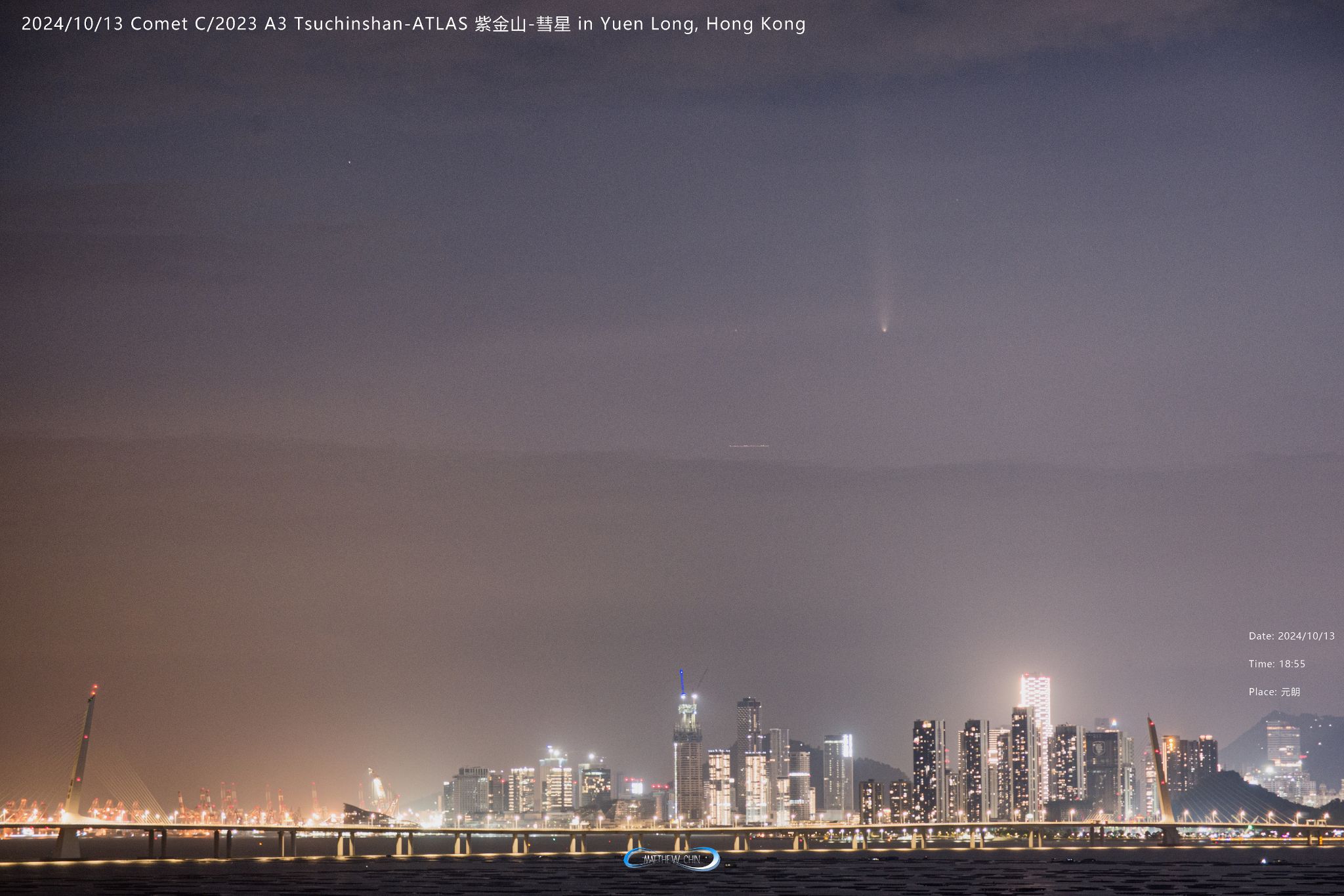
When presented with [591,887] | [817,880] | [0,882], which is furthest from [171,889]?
[817,880]

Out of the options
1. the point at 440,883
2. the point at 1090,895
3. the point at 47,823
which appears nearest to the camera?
the point at 1090,895

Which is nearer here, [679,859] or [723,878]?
[723,878]

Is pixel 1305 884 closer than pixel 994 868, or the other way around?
pixel 1305 884

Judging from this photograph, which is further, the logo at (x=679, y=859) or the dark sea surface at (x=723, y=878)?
the logo at (x=679, y=859)

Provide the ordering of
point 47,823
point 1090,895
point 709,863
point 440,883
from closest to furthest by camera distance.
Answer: point 1090,895
point 440,883
point 709,863
point 47,823

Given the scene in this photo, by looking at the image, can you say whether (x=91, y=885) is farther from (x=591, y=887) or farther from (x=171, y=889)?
(x=591, y=887)
